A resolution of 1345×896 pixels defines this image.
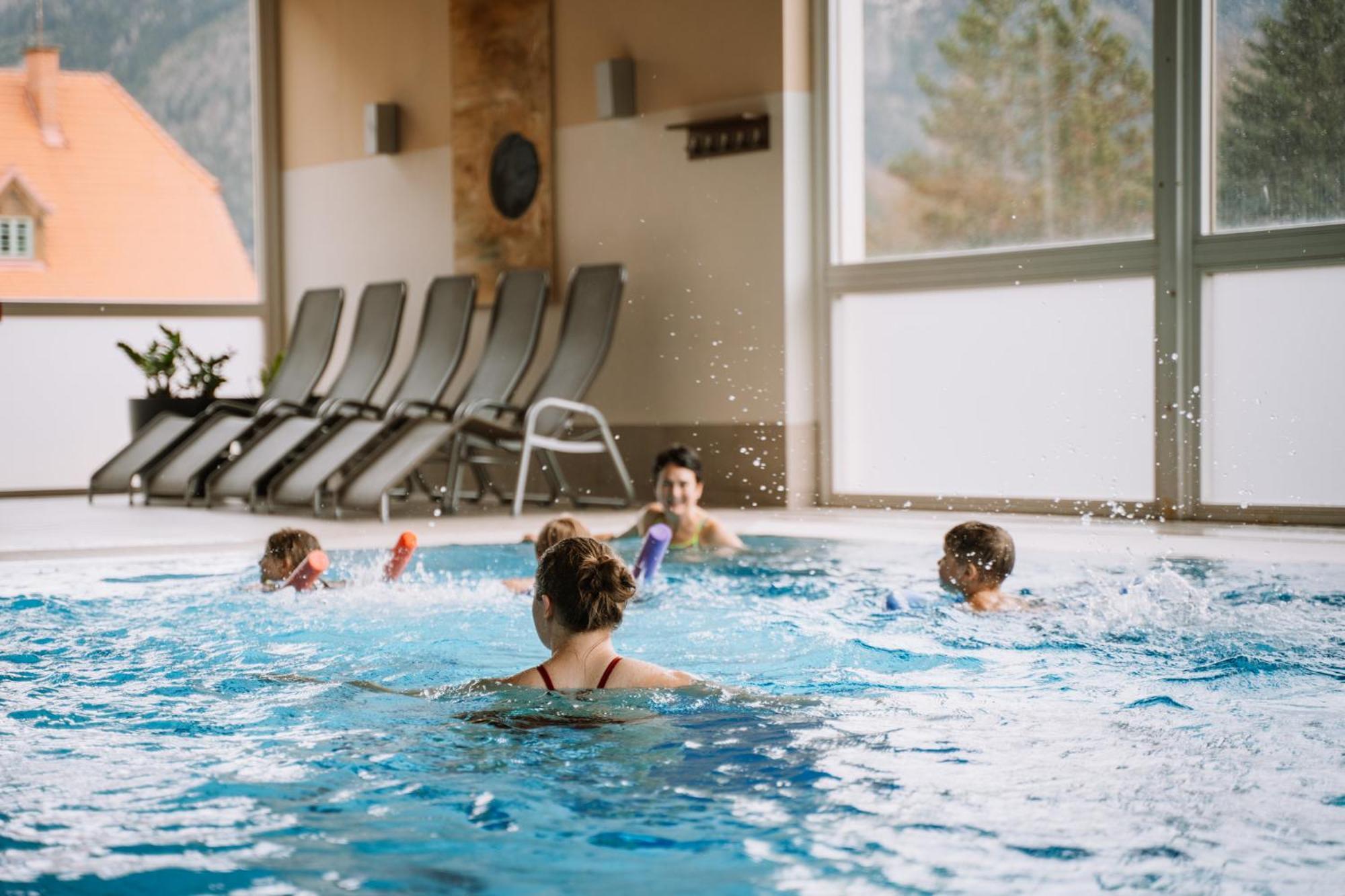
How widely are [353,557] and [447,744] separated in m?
3.53

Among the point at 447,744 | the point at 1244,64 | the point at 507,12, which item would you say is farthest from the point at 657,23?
the point at 447,744

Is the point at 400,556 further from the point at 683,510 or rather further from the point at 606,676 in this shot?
the point at 606,676

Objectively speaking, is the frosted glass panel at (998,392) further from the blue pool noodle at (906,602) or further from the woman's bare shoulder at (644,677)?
the woman's bare shoulder at (644,677)

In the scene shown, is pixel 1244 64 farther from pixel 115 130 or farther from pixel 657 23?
pixel 115 130

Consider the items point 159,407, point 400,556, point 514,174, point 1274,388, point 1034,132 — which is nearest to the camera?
point 400,556

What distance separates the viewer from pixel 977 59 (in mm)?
8242

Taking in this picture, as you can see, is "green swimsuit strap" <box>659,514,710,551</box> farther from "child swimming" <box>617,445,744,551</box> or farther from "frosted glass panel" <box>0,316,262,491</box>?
"frosted glass panel" <box>0,316,262,491</box>

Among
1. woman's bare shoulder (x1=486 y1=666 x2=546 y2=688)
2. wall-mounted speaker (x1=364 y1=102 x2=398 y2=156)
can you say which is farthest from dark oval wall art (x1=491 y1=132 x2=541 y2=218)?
woman's bare shoulder (x1=486 y1=666 x2=546 y2=688)

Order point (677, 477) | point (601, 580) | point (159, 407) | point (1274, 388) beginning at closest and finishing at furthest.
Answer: point (601, 580) → point (677, 477) → point (1274, 388) → point (159, 407)

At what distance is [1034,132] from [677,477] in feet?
10.6

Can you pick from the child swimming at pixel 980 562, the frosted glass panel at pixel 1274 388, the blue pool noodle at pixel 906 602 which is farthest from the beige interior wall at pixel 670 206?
the child swimming at pixel 980 562

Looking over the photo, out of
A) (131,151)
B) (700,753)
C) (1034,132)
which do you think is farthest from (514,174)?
(700,753)

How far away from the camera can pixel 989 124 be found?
8195mm

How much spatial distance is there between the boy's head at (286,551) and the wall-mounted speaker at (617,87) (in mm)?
4924
